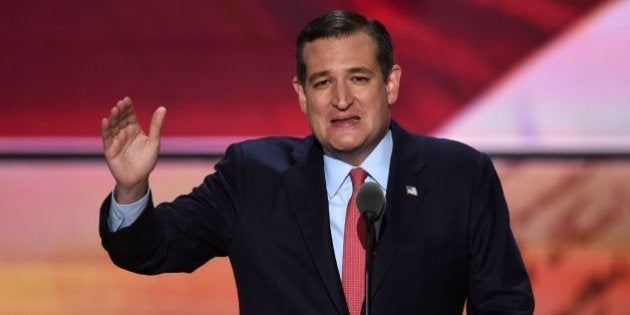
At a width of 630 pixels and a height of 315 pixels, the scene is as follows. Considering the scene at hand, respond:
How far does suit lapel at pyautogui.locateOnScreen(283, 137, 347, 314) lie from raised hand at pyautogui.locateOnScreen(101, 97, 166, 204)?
A: 1.02 ft

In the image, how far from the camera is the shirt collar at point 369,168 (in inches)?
91.5

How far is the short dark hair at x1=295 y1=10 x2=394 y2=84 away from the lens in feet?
7.53

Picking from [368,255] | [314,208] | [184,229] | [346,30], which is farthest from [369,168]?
[368,255]

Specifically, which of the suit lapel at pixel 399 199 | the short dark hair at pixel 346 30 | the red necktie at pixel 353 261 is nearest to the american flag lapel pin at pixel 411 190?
the suit lapel at pixel 399 199

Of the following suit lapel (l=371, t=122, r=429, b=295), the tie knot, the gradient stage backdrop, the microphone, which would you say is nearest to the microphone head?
the microphone

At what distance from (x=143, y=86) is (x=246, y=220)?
1273mm

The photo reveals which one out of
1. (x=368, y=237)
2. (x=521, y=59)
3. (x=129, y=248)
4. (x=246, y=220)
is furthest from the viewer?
(x=521, y=59)

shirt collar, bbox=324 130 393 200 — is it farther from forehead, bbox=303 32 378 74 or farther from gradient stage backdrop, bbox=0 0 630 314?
gradient stage backdrop, bbox=0 0 630 314

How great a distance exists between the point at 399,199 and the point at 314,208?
0.55 feet

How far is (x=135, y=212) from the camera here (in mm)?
2145

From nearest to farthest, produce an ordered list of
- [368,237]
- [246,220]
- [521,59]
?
[368,237] → [246,220] → [521,59]

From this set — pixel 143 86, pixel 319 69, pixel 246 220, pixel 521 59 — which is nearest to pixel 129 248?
pixel 246 220

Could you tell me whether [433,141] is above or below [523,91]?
below

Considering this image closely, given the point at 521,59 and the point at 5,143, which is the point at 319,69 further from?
the point at 5,143
